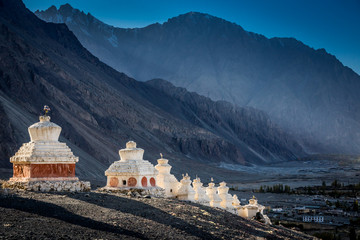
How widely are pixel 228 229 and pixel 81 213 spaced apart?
5.96 meters

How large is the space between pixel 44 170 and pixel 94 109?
93703mm

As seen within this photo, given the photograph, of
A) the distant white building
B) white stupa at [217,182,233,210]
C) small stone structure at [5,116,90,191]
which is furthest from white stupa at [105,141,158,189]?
the distant white building

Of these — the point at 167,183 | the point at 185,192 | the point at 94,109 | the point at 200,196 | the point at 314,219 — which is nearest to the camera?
the point at 185,192

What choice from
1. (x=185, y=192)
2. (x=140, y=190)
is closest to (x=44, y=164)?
(x=140, y=190)

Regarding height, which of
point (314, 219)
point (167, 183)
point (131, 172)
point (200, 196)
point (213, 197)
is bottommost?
point (314, 219)

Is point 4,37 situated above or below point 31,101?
above

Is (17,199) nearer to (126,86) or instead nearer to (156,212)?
(156,212)

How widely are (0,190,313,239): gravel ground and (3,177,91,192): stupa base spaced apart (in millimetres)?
930

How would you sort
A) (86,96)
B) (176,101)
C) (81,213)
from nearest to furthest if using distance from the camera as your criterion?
1. (81,213)
2. (86,96)
3. (176,101)

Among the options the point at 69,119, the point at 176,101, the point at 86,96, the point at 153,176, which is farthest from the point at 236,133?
the point at 153,176

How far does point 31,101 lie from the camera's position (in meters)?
87.6

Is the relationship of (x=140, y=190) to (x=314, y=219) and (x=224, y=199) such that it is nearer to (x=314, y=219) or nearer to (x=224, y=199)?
(x=224, y=199)

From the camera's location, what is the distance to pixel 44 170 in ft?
69.4

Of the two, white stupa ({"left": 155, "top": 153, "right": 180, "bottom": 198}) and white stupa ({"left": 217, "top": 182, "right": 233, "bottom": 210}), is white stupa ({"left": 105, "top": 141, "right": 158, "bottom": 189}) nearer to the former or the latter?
white stupa ({"left": 155, "top": 153, "right": 180, "bottom": 198})
